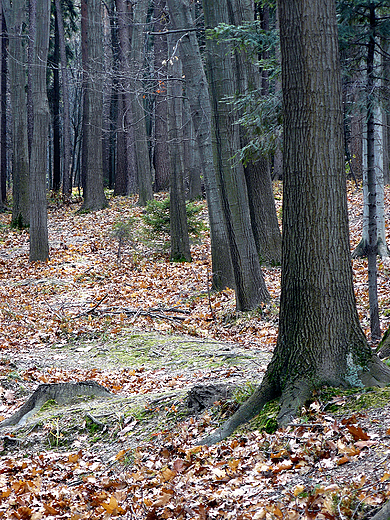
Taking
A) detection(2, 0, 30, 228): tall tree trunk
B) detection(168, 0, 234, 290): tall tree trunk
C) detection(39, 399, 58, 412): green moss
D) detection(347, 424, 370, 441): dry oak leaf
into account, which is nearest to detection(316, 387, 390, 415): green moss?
detection(347, 424, 370, 441): dry oak leaf

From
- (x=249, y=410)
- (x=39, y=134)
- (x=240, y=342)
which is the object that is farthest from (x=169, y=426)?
(x=39, y=134)

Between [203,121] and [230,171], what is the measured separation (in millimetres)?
2094

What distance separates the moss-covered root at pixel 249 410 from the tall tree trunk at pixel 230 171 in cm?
525

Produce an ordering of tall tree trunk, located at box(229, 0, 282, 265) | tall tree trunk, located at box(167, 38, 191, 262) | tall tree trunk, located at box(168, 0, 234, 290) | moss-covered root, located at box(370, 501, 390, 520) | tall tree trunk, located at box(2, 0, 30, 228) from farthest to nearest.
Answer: tall tree trunk, located at box(2, 0, 30, 228) < tall tree trunk, located at box(167, 38, 191, 262) < tall tree trunk, located at box(229, 0, 282, 265) < tall tree trunk, located at box(168, 0, 234, 290) < moss-covered root, located at box(370, 501, 390, 520)

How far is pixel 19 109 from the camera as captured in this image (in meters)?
19.9

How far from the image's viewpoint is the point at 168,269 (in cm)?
1432

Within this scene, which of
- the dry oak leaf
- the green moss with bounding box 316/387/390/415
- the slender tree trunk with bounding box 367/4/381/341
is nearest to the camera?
the dry oak leaf

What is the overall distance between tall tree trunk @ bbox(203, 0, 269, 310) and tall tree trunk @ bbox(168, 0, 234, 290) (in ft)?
3.32

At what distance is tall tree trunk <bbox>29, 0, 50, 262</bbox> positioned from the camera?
15.2 m

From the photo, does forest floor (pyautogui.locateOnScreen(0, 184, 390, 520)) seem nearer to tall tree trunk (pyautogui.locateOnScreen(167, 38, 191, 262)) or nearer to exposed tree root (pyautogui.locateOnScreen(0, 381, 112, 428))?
exposed tree root (pyautogui.locateOnScreen(0, 381, 112, 428))

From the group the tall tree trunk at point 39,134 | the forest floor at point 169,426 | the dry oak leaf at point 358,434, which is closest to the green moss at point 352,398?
the forest floor at point 169,426

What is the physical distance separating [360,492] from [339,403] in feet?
3.68

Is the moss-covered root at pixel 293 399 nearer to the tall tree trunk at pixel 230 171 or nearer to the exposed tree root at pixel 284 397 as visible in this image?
the exposed tree root at pixel 284 397

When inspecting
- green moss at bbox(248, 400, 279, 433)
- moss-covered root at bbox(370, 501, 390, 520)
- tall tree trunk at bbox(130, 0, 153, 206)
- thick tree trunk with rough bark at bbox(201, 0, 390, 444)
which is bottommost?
green moss at bbox(248, 400, 279, 433)
